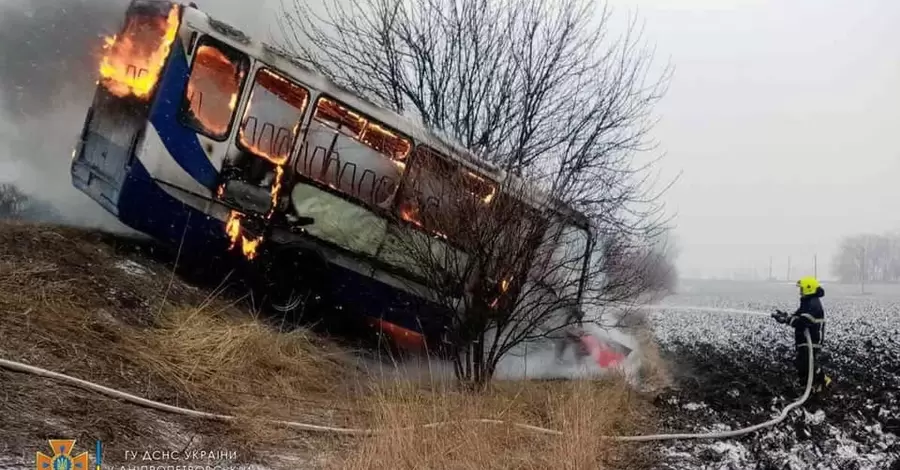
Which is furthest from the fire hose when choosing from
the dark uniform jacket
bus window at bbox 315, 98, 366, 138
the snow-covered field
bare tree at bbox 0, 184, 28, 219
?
bare tree at bbox 0, 184, 28, 219

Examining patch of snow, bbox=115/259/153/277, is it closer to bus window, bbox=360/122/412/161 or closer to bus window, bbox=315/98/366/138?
bus window, bbox=315/98/366/138

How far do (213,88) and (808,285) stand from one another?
280 inches

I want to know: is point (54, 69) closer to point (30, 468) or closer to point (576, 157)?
point (576, 157)

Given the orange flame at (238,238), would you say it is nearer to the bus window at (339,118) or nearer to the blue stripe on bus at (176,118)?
the blue stripe on bus at (176,118)

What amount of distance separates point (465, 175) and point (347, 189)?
75.7 inches

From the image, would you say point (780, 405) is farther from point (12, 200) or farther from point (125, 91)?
point (12, 200)

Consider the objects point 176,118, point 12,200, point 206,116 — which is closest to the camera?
point 176,118

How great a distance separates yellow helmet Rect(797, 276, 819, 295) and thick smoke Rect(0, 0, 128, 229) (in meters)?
12.7

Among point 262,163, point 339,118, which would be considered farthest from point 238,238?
point 339,118

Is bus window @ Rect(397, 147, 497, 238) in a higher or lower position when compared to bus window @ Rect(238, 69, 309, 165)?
lower

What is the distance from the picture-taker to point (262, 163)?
26.2 feet

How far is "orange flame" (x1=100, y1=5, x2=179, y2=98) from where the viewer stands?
7555 millimetres

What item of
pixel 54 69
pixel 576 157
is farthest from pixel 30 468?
pixel 54 69

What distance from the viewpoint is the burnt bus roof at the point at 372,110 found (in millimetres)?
6957
